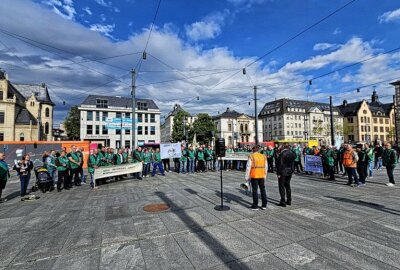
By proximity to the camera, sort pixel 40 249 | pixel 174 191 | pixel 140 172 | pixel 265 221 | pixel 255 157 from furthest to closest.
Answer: pixel 140 172 → pixel 174 191 → pixel 255 157 → pixel 265 221 → pixel 40 249

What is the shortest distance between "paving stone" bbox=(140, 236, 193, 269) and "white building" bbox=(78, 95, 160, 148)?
49443 mm

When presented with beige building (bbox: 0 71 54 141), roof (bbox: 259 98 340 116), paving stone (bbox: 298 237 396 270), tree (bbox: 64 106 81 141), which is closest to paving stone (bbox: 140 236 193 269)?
paving stone (bbox: 298 237 396 270)

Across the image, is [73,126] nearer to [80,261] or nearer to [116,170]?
[116,170]

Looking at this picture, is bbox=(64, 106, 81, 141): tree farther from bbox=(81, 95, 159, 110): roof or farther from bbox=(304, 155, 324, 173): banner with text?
bbox=(304, 155, 324, 173): banner with text

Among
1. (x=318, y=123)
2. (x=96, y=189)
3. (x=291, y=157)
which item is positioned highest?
(x=318, y=123)

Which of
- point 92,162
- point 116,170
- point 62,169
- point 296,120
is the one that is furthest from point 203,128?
point 62,169

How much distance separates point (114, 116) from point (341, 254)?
60.9m

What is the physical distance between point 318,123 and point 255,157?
318 feet

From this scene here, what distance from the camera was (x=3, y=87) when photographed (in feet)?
159

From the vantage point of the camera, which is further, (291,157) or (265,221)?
(291,157)

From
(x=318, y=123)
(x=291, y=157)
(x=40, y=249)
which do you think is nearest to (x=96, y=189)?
(x=40, y=249)

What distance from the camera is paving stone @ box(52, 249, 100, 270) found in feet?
12.1

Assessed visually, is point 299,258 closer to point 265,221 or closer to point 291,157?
point 265,221

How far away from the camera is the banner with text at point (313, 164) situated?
13.5 meters
